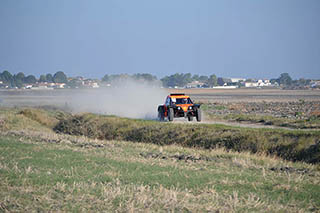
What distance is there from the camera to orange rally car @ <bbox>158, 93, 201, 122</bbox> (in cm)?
3275

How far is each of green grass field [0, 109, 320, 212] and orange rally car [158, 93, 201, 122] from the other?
45.6 ft

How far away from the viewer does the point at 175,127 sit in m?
28.5

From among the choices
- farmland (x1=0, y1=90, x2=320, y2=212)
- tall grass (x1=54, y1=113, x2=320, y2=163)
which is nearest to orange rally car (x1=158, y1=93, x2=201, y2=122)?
tall grass (x1=54, y1=113, x2=320, y2=163)

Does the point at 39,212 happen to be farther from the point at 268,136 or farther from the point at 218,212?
the point at 268,136

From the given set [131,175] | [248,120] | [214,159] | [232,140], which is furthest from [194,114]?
[131,175]

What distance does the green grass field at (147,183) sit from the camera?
32.9ft

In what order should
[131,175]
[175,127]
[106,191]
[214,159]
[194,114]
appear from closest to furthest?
[106,191] < [131,175] < [214,159] < [175,127] < [194,114]

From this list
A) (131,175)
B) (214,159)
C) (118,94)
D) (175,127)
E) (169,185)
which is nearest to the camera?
(169,185)

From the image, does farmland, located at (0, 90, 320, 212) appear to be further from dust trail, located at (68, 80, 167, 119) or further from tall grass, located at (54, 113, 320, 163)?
dust trail, located at (68, 80, 167, 119)

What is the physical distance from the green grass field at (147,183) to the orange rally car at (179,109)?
13.9m

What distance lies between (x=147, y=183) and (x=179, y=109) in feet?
68.1

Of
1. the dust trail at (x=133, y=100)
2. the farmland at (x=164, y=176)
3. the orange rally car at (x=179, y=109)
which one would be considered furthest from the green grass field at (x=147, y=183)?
the dust trail at (x=133, y=100)

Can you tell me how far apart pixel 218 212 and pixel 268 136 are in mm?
14562

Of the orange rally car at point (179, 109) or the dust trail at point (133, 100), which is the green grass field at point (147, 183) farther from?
the dust trail at point (133, 100)
